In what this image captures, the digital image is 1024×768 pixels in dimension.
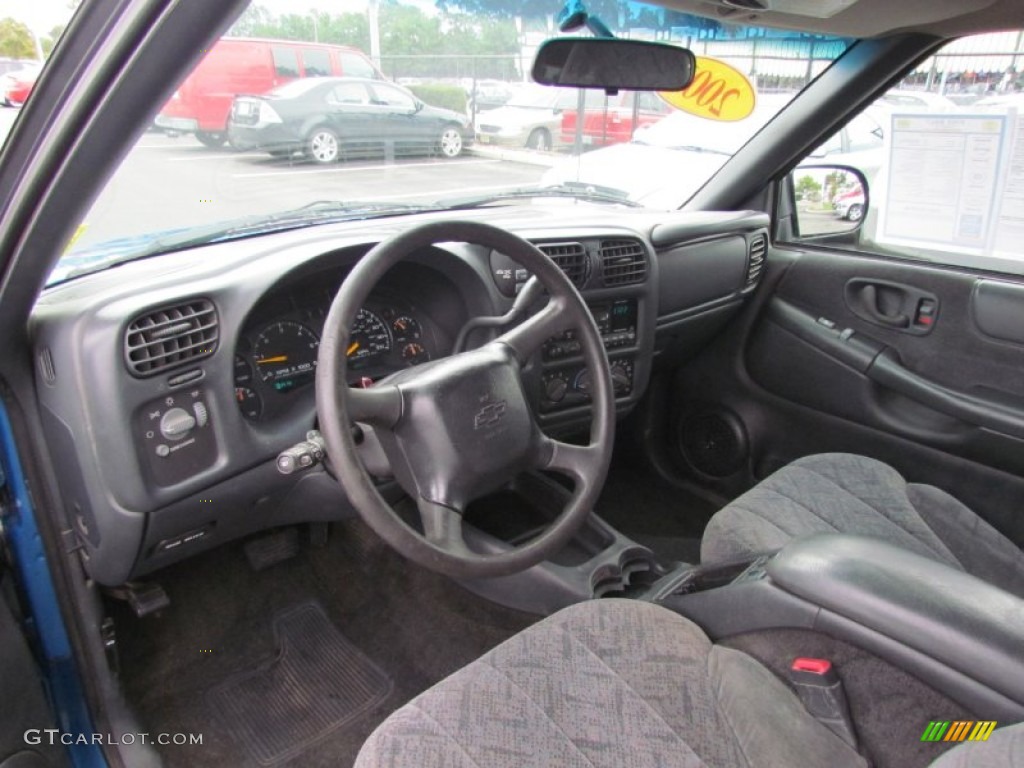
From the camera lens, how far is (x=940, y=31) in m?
2.06

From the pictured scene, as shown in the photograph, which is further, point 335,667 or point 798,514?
point 335,667

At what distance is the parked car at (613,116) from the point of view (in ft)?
7.42

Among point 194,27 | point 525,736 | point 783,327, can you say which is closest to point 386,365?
point 525,736

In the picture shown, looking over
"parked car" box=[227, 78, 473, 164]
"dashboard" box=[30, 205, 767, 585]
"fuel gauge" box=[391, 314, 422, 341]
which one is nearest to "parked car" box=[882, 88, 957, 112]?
"dashboard" box=[30, 205, 767, 585]

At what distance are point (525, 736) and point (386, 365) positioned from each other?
Result: 0.99m

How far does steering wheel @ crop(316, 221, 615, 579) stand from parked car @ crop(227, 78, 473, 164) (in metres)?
0.61

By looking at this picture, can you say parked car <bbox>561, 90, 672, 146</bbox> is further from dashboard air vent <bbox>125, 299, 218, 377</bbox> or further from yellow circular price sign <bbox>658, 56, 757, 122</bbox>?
dashboard air vent <bbox>125, 299, 218, 377</bbox>

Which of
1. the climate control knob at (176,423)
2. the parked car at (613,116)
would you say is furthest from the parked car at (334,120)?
the climate control knob at (176,423)

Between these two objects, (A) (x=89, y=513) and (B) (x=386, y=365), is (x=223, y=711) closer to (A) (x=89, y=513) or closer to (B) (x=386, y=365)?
(A) (x=89, y=513)

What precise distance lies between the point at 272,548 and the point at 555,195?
1395 millimetres

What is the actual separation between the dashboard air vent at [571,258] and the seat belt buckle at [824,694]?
113 cm

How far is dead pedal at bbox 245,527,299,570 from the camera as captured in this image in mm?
2197

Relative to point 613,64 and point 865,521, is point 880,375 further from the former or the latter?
point 613,64

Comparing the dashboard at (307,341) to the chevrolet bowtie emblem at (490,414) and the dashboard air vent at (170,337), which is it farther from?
the chevrolet bowtie emblem at (490,414)
